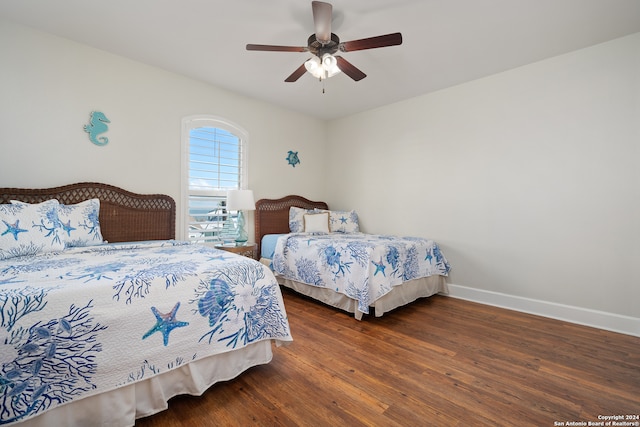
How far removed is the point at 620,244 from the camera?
2492 millimetres

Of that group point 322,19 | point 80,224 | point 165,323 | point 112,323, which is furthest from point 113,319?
point 322,19

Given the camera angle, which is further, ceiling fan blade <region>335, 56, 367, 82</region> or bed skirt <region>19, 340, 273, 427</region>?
ceiling fan blade <region>335, 56, 367, 82</region>

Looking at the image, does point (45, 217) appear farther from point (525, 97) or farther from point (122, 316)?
point (525, 97)

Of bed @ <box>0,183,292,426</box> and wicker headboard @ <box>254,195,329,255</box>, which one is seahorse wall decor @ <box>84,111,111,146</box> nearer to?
bed @ <box>0,183,292,426</box>

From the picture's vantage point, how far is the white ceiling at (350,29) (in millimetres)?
2104

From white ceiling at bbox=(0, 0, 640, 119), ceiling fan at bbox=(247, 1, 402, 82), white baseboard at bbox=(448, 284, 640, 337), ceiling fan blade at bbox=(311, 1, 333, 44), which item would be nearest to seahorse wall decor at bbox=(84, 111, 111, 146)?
white ceiling at bbox=(0, 0, 640, 119)

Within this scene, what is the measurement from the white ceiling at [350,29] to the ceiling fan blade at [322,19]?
22 cm

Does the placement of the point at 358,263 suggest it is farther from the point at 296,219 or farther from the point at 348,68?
the point at 348,68

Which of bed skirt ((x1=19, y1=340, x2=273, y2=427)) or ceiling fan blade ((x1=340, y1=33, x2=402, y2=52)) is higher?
ceiling fan blade ((x1=340, y1=33, x2=402, y2=52))

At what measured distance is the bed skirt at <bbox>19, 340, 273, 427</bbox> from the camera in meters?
1.16

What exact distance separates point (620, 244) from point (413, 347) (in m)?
2.15

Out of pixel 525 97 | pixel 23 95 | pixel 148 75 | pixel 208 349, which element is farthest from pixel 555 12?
pixel 23 95

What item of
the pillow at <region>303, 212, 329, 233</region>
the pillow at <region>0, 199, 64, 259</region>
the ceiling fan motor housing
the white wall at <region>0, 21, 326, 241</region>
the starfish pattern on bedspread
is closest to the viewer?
the starfish pattern on bedspread

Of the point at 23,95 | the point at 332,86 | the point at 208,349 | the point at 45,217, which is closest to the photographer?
the point at 208,349
